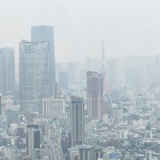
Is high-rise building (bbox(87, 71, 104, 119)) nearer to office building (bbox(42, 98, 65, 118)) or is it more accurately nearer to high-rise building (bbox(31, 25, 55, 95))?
office building (bbox(42, 98, 65, 118))

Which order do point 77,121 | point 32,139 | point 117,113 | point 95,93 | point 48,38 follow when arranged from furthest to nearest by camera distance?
point 48,38 < point 95,93 < point 117,113 < point 77,121 < point 32,139

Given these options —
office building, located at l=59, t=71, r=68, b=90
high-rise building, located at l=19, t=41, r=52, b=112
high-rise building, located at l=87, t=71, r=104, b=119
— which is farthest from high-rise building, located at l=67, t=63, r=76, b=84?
high-rise building, located at l=19, t=41, r=52, b=112

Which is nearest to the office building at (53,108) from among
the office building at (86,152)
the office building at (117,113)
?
the office building at (117,113)

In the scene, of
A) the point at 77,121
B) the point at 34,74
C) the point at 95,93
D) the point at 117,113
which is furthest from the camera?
the point at 34,74

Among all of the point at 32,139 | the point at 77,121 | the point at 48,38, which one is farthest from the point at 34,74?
the point at 32,139

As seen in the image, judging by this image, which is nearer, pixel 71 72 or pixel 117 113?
pixel 71 72

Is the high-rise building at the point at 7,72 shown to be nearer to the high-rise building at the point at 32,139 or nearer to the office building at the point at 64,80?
the office building at the point at 64,80

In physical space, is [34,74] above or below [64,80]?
above

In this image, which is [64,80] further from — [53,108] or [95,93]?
[95,93]
